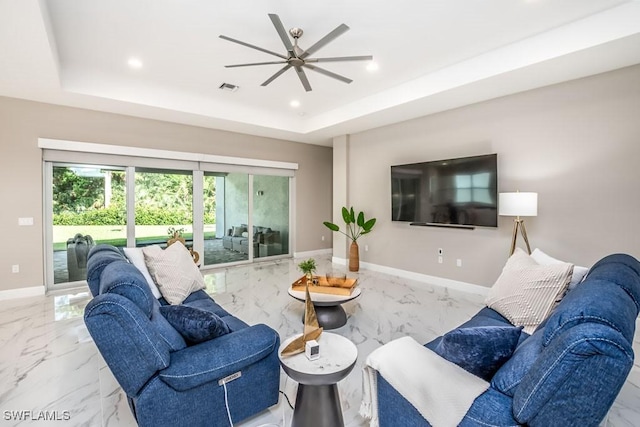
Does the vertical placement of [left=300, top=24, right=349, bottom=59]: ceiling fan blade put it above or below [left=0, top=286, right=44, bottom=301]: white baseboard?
above

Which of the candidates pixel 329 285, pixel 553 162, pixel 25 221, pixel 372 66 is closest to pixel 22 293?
pixel 25 221

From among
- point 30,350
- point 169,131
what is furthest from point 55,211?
point 30,350

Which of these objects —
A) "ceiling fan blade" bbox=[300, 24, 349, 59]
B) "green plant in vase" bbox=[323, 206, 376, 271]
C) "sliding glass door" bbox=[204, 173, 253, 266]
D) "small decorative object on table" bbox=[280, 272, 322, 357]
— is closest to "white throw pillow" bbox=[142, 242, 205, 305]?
"small decorative object on table" bbox=[280, 272, 322, 357]

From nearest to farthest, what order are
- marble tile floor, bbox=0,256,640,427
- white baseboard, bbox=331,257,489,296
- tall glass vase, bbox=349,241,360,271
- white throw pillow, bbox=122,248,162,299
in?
marble tile floor, bbox=0,256,640,427 < white throw pillow, bbox=122,248,162,299 < white baseboard, bbox=331,257,489,296 < tall glass vase, bbox=349,241,360,271

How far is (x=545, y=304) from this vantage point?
213cm

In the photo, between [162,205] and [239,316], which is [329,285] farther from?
[162,205]

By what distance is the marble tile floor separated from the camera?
6.74ft

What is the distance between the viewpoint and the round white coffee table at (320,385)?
61.5 inches

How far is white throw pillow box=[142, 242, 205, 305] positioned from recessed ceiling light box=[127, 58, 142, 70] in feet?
8.06

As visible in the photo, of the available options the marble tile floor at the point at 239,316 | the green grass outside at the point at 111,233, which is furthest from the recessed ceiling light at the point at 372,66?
the green grass outside at the point at 111,233

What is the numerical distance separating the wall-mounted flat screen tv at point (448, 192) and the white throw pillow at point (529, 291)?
2007 millimetres

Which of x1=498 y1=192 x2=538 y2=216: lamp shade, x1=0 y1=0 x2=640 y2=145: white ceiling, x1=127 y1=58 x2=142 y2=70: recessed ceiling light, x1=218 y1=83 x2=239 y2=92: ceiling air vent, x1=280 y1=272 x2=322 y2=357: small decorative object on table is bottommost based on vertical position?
x1=280 y1=272 x2=322 y2=357: small decorative object on table

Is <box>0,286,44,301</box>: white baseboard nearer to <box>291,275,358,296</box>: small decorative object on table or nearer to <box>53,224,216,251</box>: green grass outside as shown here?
<box>53,224,216,251</box>: green grass outside

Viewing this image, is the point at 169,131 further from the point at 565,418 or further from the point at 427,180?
the point at 565,418
